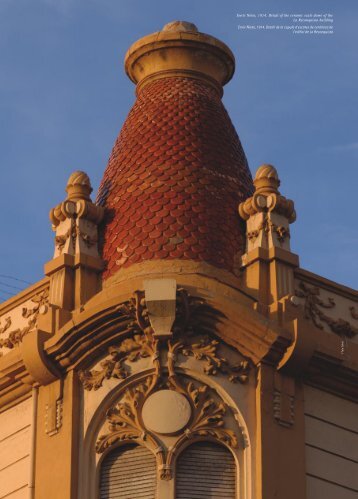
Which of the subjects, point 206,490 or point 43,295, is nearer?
point 206,490

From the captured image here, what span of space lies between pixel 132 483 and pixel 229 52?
27.4 feet

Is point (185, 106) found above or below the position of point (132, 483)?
above

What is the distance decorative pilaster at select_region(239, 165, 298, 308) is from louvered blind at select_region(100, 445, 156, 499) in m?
2.98

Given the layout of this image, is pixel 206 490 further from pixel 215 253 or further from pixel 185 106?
pixel 185 106

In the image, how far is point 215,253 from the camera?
30.1 m

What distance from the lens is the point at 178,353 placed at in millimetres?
29000

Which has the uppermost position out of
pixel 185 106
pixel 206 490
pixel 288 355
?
pixel 185 106

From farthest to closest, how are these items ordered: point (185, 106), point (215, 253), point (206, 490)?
point (185, 106) → point (215, 253) → point (206, 490)

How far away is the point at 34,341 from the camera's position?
29.4 metres

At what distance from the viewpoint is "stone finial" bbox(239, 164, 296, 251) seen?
3033 cm

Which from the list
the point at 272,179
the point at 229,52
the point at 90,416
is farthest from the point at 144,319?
the point at 229,52

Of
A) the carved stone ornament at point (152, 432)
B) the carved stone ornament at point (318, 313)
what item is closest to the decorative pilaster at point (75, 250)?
the carved stone ornament at point (152, 432)

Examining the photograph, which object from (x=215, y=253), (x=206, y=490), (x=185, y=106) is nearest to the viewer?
(x=206, y=490)

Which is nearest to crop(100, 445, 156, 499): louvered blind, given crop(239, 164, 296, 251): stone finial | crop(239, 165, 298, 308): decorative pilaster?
crop(239, 165, 298, 308): decorative pilaster
